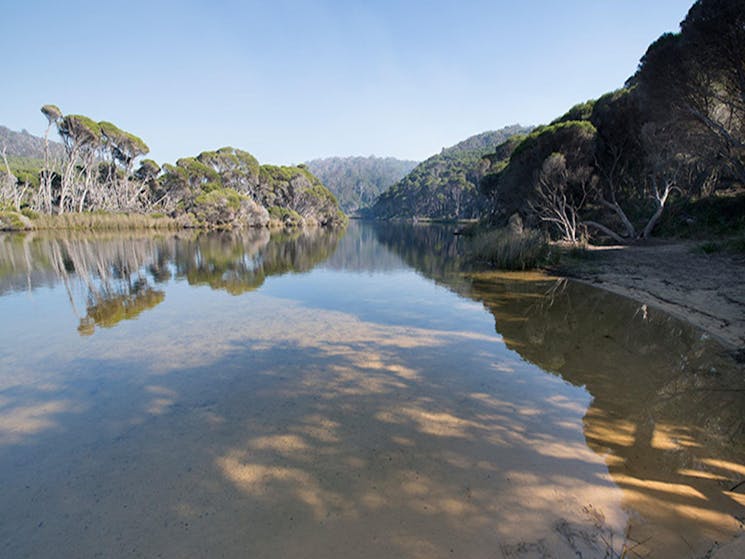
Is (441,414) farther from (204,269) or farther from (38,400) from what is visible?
(204,269)

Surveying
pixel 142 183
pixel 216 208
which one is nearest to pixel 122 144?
pixel 142 183

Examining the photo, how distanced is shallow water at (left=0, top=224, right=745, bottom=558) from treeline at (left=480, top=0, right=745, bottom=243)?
8.40m

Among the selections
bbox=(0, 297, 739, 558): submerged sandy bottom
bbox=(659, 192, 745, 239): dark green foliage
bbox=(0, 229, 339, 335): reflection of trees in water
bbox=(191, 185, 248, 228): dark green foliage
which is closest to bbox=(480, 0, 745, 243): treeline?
bbox=(659, 192, 745, 239): dark green foliage

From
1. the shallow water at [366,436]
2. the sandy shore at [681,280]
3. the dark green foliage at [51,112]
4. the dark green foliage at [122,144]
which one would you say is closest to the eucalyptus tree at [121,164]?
the dark green foliage at [122,144]

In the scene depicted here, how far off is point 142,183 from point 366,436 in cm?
5428

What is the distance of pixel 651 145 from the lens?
53.5ft

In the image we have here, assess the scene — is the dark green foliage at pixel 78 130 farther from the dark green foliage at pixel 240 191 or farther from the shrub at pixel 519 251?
the shrub at pixel 519 251

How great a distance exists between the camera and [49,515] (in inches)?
100

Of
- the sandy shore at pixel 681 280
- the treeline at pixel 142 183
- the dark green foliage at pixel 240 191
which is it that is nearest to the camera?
the sandy shore at pixel 681 280

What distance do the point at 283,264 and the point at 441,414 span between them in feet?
46.7

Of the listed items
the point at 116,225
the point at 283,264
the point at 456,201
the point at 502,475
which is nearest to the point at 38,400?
the point at 502,475

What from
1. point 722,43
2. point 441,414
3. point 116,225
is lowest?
point 441,414

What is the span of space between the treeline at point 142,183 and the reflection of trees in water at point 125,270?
20.9m

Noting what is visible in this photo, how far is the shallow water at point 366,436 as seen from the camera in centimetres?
239
